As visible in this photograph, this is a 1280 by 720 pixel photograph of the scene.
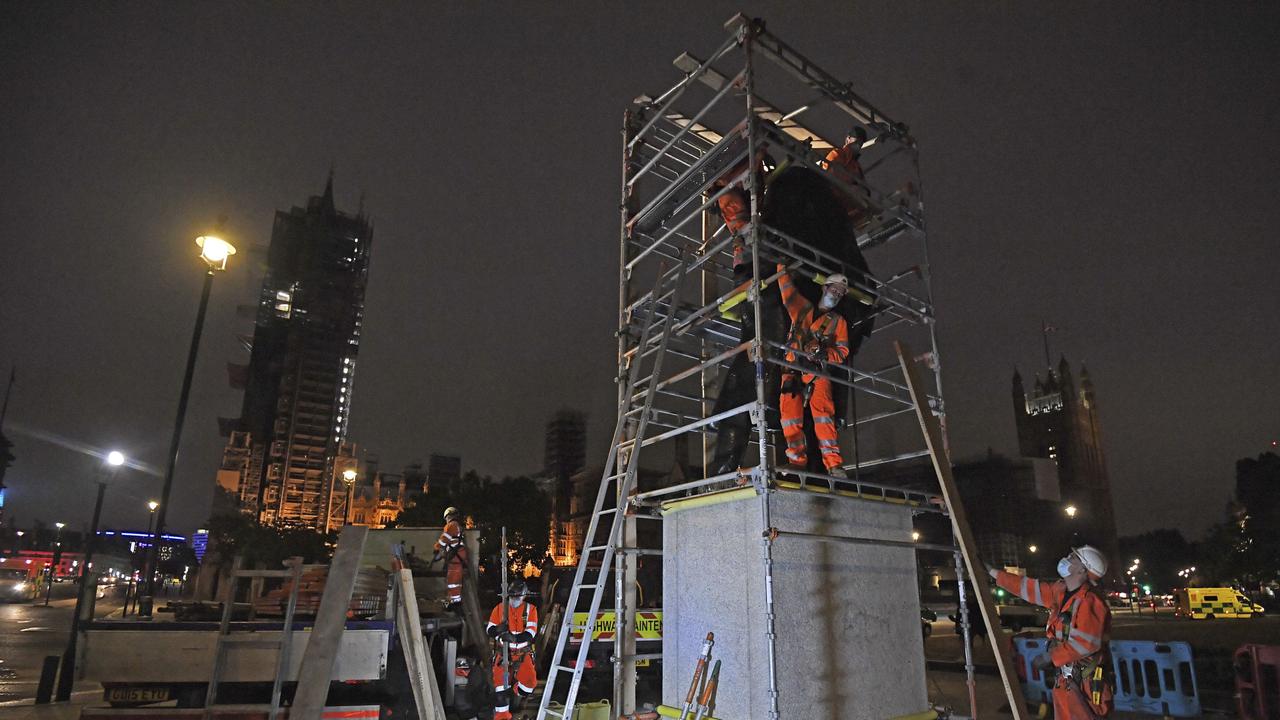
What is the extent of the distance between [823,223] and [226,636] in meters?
7.35

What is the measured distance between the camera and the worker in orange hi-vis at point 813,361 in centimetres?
670

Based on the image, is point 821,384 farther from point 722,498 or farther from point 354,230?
point 354,230

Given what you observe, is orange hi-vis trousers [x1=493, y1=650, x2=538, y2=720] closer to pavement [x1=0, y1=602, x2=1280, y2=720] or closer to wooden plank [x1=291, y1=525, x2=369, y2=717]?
wooden plank [x1=291, y1=525, x2=369, y2=717]

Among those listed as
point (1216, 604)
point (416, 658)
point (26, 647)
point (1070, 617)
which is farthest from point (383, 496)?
point (1070, 617)

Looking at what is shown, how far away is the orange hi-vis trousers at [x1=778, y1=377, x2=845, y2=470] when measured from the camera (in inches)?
263

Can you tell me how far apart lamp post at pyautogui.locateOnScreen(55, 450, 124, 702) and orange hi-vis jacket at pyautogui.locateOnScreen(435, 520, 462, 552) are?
496cm

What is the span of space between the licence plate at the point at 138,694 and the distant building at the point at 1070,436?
149 meters

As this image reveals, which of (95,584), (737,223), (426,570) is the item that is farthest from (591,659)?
(95,584)

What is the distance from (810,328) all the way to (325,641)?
18.0 ft

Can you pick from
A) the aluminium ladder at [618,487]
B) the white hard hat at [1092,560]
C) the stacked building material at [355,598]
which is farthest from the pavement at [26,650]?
the white hard hat at [1092,560]

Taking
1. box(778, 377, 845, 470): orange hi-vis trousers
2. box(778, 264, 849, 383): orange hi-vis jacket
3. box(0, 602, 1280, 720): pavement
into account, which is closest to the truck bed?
box(0, 602, 1280, 720): pavement

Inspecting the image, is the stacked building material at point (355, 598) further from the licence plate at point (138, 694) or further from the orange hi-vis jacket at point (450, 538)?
the licence plate at point (138, 694)

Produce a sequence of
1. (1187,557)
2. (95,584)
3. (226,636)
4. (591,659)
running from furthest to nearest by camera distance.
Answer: (1187,557) → (95,584) → (591,659) → (226,636)

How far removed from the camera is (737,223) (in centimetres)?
777
